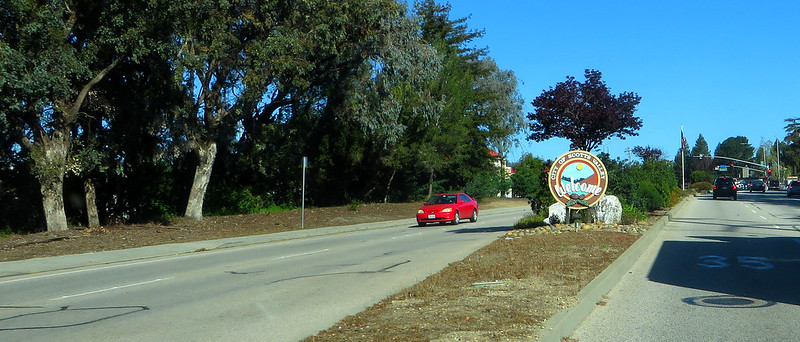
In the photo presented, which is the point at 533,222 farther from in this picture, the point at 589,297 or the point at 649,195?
the point at 589,297

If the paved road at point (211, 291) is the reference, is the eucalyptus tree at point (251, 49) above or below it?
above

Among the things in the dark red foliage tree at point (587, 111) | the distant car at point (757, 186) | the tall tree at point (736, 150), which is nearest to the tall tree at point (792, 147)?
the tall tree at point (736, 150)

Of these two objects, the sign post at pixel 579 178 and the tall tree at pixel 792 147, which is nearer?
the sign post at pixel 579 178

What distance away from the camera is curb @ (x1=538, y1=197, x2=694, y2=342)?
7402 millimetres

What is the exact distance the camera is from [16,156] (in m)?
27.7

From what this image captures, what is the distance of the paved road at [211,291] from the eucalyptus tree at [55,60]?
5407 millimetres

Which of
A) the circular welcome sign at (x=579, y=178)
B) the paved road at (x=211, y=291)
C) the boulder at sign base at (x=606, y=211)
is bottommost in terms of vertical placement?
the paved road at (x=211, y=291)

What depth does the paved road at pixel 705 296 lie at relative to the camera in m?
8.14

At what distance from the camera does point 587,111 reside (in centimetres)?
2923

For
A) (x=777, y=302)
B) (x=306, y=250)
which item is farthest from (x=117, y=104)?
(x=777, y=302)

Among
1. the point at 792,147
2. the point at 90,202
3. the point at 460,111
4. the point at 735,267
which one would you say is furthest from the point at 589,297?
the point at 792,147

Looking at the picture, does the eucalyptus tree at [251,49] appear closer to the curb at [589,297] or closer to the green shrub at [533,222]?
the green shrub at [533,222]

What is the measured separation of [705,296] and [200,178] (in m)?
21.9

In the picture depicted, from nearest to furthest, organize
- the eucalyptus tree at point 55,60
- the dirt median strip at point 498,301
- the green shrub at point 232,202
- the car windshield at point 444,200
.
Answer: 1. the dirt median strip at point 498,301
2. the eucalyptus tree at point 55,60
3. the car windshield at point 444,200
4. the green shrub at point 232,202
